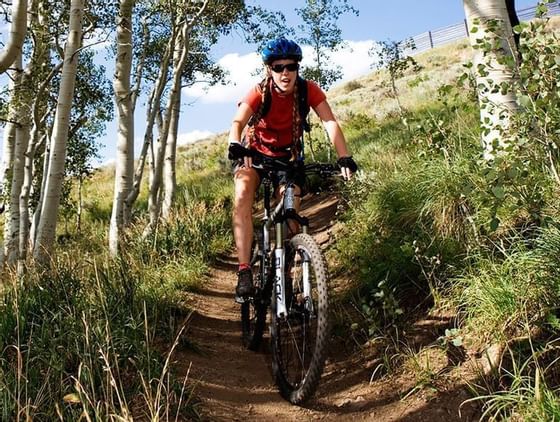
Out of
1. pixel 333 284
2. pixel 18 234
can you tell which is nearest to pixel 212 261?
pixel 333 284

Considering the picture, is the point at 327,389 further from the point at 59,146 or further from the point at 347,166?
the point at 59,146

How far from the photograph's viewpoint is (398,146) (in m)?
8.75

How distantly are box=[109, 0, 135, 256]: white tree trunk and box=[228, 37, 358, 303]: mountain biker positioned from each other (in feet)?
13.8

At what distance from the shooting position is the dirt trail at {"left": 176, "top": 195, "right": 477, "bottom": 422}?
3.33 meters

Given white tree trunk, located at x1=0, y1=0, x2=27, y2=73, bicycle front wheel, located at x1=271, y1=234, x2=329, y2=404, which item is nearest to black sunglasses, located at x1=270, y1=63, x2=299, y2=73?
bicycle front wheel, located at x1=271, y1=234, x2=329, y2=404

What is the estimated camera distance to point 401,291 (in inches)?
181

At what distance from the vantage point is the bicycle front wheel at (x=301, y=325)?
3404 mm

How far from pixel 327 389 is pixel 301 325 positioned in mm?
575

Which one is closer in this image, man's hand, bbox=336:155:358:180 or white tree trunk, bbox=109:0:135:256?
man's hand, bbox=336:155:358:180

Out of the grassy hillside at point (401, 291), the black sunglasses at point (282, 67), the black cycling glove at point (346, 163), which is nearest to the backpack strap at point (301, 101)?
the black sunglasses at point (282, 67)

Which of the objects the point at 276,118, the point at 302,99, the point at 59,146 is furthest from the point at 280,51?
the point at 59,146

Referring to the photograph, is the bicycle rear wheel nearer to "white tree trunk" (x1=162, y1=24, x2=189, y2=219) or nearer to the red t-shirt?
the red t-shirt

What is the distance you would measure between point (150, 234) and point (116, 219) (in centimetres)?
60

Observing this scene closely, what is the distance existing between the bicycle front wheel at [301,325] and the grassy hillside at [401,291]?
503 mm
